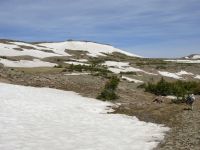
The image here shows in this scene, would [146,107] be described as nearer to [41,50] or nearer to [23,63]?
[23,63]

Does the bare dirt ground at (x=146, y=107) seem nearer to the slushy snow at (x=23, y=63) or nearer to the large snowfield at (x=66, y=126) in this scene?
the large snowfield at (x=66, y=126)

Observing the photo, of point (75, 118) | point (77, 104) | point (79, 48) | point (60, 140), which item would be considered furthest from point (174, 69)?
point (60, 140)

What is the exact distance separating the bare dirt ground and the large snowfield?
0.99 meters

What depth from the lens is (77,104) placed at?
31141 mm

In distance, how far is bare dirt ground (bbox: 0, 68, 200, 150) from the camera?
20.0m

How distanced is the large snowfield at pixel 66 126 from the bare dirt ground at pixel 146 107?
3.25 feet

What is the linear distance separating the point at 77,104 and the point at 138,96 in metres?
9.71

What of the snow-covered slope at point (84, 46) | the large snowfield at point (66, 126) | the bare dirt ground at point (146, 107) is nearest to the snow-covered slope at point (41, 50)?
the snow-covered slope at point (84, 46)

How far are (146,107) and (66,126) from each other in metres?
10.1

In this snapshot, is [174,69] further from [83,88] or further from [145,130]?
[145,130]

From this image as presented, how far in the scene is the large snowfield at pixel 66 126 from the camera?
18.4 meters

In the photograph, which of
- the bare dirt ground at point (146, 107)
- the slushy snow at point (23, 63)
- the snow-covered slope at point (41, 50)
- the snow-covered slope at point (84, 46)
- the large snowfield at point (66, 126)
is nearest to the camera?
the large snowfield at point (66, 126)

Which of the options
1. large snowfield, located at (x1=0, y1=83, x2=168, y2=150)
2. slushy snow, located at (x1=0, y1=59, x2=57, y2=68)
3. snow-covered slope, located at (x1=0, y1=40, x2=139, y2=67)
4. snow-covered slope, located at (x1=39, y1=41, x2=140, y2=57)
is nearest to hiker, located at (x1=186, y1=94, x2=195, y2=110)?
large snowfield, located at (x1=0, y1=83, x2=168, y2=150)

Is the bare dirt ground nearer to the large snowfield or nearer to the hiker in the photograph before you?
the hiker
